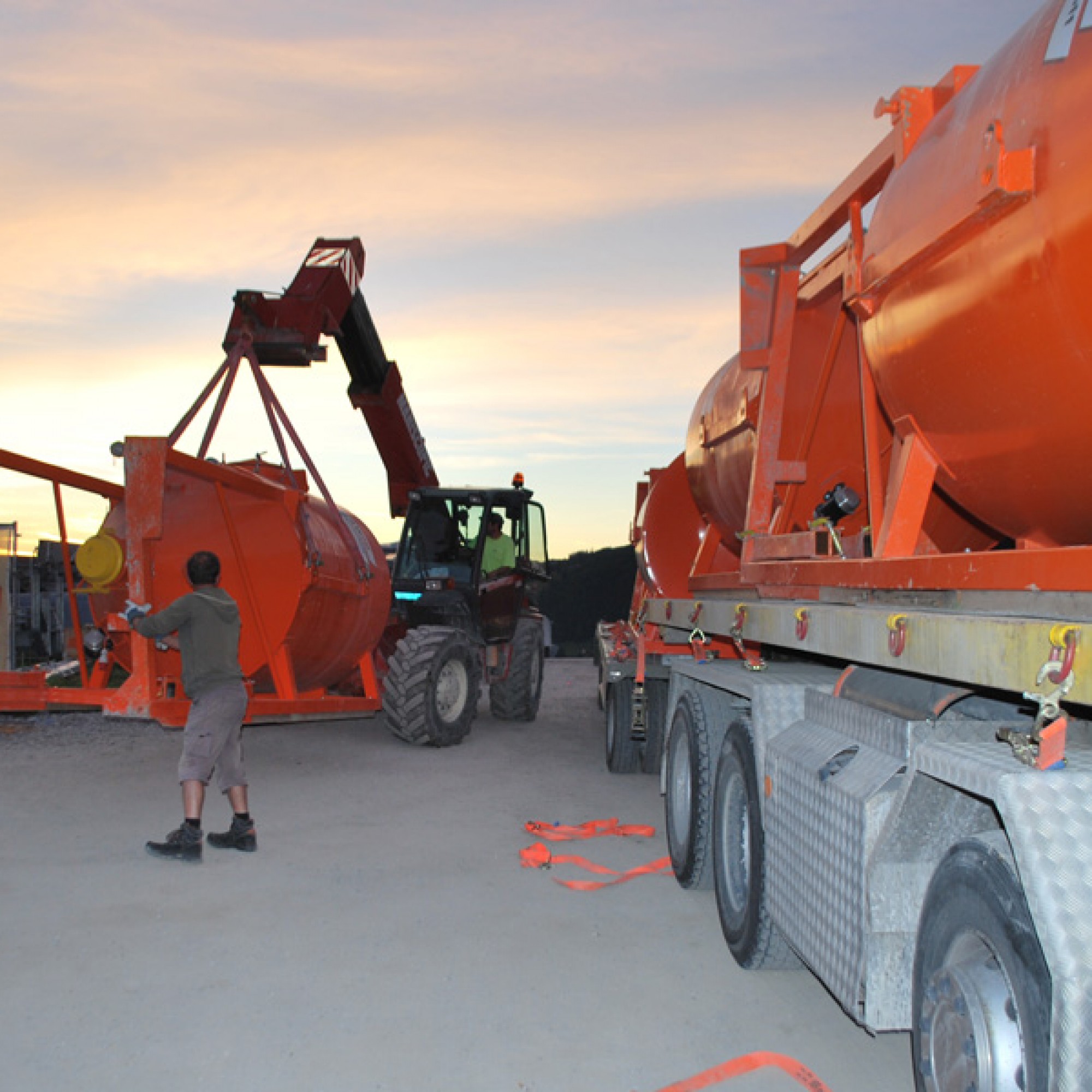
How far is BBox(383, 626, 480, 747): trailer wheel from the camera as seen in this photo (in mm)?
9898

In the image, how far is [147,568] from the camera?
26.6ft

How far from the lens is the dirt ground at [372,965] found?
3.76m

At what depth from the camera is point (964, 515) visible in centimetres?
421

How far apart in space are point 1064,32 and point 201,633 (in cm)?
545

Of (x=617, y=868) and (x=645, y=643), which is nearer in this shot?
(x=617, y=868)

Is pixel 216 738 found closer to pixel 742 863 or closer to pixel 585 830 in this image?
pixel 585 830

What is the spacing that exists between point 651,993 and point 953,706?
73.0 inches

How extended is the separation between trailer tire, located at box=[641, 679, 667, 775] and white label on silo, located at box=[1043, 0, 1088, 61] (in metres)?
6.27

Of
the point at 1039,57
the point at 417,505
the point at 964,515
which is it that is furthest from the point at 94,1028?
the point at 417,505

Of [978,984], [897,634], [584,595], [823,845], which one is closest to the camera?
[978,984]

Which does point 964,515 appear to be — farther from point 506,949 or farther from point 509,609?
point 509,609

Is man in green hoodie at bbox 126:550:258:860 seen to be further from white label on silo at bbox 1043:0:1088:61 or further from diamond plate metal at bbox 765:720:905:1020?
white label on silo at bbox 1043:0:1088:61

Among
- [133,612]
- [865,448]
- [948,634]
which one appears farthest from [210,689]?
[948,634]

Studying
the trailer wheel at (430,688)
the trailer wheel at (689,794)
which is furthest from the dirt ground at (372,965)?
the trailer wheel at (430,688)
